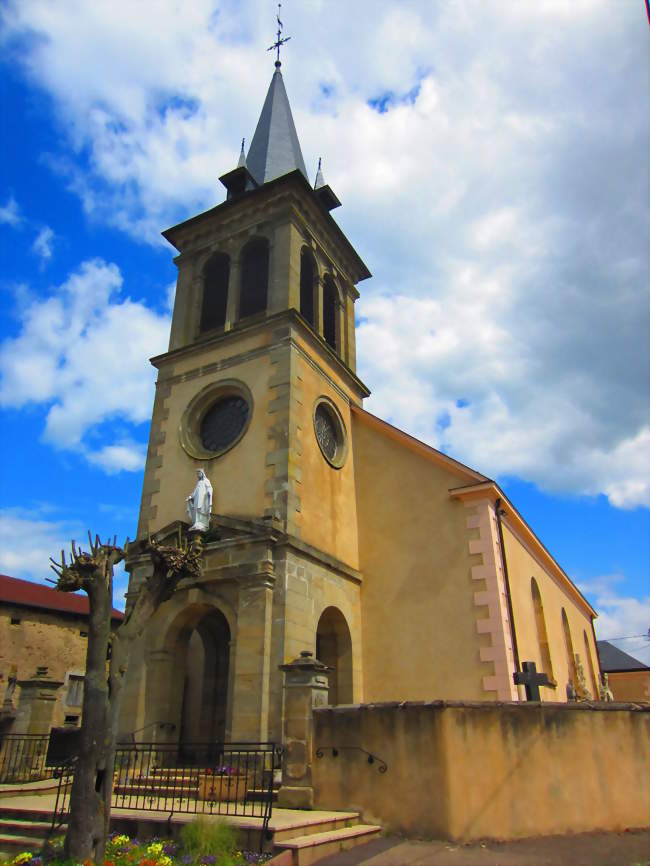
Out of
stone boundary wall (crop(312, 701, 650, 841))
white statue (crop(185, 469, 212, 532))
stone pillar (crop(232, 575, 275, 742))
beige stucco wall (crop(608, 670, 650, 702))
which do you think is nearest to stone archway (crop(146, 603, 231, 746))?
stone pillar (crop(232, 575, 275, 742))

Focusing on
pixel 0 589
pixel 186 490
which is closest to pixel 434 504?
pixel 186 490

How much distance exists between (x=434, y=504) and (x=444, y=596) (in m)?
2.13

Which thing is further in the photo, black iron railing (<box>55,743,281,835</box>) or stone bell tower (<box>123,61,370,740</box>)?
stone bell tower (<box>123,61,370,740</box>)

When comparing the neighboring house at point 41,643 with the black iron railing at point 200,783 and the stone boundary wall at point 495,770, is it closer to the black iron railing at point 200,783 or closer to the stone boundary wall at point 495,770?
the black iron railing at point 200,783

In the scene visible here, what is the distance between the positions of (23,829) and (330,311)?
15047mm

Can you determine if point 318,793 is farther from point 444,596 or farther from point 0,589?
point 0,589

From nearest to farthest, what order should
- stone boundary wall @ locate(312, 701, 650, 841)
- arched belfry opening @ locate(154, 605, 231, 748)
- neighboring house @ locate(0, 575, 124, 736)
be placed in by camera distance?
stone boundary wall @ locate(312, 701, 650, 841)
arched belfry opening @ locate(154, 605, 231, 748)
neighboring house @ locate(0, 575, 124, 736)

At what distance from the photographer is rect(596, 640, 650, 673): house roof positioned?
118 feet

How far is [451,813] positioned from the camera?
8062 millimetres

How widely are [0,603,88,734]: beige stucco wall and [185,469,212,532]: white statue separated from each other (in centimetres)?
1095

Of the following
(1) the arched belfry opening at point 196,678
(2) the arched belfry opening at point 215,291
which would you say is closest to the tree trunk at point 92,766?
(1) the arched belfry opening at point 196,678

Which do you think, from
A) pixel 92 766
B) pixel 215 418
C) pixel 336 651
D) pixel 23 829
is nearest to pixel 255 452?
pixel 215 418

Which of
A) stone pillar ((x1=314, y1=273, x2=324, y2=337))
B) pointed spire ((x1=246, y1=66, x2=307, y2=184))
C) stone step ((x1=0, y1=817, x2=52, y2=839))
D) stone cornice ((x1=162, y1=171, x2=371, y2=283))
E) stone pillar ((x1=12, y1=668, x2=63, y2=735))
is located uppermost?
pointed spire ((x1=246, y1=66, x2=307, y2=184))

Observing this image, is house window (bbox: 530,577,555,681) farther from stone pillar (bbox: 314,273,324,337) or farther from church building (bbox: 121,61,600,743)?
stone pillar (bbox: 314,273,324,337)
